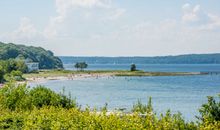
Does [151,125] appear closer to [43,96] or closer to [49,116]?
[49,116]

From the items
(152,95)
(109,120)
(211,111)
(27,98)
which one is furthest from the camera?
(152,95)

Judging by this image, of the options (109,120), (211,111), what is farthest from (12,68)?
(109,120)

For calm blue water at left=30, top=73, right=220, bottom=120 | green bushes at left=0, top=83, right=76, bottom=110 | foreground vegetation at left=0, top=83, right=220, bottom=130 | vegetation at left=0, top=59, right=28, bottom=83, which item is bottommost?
calm blue water at left=30, top=73, right=220, bottom=120

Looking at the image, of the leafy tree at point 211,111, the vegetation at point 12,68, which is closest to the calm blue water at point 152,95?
the vegetation at point 12,68

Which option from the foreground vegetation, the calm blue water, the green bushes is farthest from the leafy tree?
the calm blue water

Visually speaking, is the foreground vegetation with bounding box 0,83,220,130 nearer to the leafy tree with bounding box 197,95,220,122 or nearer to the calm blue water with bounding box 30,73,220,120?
the leafy tree with bounding box 197,95,220,122

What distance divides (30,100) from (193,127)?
633 inches

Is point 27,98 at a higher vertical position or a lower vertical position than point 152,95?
higher

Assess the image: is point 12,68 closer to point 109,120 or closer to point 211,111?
point 211,111

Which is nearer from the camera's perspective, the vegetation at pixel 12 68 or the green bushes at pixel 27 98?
the green bushes at pixel 27 98

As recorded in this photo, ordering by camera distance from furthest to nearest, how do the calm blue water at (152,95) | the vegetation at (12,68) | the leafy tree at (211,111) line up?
1. the vegetation at (12,68)
2. the calm blue water at (152,95)
3. the leafy tree at (211,111)

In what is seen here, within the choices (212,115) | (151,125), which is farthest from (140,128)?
(212,115)

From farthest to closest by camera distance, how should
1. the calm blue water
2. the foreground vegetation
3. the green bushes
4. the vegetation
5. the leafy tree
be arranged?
the vegetation < the calm blue water < the green bushes < the leafy tree < the foreground vegetation

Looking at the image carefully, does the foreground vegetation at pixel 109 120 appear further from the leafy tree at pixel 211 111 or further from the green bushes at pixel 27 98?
the green bushes at pixel 27 98
